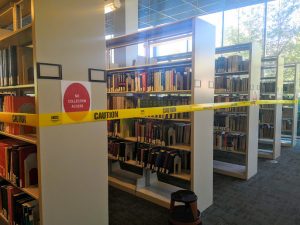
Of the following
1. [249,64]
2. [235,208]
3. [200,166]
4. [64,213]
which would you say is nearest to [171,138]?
[200,166]

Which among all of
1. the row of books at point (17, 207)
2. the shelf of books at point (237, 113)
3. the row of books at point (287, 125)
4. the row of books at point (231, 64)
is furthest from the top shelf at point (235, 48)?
the row of books at point (17, 207)

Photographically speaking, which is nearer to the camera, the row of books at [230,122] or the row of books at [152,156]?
the row of books at [152,156]

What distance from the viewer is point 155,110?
Answer: 2.25 metres

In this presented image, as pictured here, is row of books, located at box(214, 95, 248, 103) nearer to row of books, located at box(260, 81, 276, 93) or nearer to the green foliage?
row of books, located at box(260, 81, 276, 93)

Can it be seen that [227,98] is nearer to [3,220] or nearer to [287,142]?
[287,142]

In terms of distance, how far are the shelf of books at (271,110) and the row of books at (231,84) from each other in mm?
1129

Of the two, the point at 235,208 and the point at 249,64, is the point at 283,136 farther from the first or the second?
the point at 235,208

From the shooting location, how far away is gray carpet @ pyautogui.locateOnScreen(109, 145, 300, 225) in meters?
2.63

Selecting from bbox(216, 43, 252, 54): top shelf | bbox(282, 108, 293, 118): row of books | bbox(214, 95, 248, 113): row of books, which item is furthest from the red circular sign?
bbox(282, 108, 293, 118): row of books

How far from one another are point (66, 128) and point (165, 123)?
195 centimetres

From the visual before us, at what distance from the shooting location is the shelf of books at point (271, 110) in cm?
514

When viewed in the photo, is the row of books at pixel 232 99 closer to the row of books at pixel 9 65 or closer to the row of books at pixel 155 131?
the row of books at pixel 155 131

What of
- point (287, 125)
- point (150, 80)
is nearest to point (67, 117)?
point (150, 80)

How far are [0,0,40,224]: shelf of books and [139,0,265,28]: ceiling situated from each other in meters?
6.07
